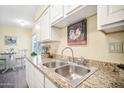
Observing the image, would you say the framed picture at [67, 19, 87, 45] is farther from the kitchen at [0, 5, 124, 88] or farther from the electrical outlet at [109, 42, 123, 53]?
the electrical outlet at [109, 42, 123, 53]

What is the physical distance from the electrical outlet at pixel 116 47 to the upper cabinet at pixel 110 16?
0.31 metres

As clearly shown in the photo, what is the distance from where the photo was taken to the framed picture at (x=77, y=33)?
1.62 m

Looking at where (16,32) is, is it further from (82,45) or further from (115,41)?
(115,41)

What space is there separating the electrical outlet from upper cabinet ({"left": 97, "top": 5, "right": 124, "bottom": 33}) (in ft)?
1.01

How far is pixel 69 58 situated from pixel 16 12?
3157 mm

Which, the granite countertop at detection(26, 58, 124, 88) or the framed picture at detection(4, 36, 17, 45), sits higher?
the framed picture at detection(4, 36, 17, 45)

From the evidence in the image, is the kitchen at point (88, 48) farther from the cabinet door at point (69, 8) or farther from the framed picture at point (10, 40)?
the framed picture at point (10, 40)

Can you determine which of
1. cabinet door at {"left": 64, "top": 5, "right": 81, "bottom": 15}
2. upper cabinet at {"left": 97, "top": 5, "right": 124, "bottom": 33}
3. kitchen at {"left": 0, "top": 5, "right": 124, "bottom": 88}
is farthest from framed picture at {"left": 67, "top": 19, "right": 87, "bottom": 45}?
upper cabinet at {"left": 97, "top": 5, "right": 124, "bottom": 33}

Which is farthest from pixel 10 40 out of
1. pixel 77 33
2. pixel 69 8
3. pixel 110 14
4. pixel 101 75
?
pixel 110 14

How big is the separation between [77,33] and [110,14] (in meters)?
→ 0.95

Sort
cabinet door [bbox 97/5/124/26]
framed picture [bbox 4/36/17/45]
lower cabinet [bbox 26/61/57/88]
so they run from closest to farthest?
cabinet door [bbox 97/5/124/26] < lower cabinet [bbox 26/61/57/88] < framed picture [bbox 4/36/17/45]

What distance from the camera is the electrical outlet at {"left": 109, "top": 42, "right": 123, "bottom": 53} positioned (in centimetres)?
108

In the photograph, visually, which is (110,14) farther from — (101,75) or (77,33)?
(77,33)
